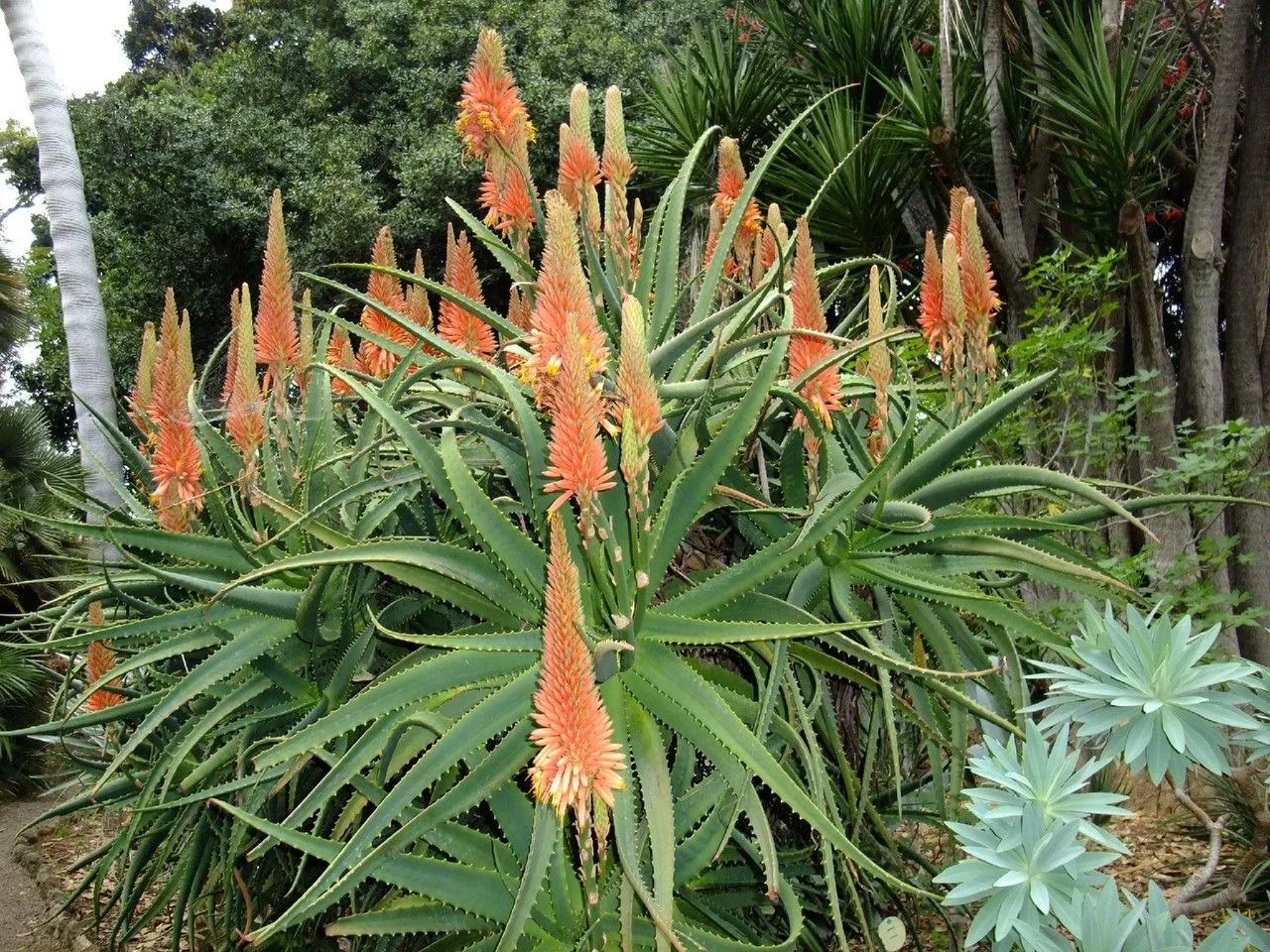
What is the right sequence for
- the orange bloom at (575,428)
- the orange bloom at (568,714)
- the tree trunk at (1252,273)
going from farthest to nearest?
1. the tree trunk at (1252,273)
2. the orange bloom at (575,428)
3. the orange bloom at (568,714)

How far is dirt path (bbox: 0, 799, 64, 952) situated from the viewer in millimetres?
5124

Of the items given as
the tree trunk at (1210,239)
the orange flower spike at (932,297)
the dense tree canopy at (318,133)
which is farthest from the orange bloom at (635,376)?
the dense tree canopy at (318,133)

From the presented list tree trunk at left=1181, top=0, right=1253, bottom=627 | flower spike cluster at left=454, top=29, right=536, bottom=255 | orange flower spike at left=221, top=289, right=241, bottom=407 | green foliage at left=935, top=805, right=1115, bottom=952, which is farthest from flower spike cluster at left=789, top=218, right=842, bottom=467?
tree trunk at left=1181, top=0, right=1253, bottom=627

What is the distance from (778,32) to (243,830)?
7.62m

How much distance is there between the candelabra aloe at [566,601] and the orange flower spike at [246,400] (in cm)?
1

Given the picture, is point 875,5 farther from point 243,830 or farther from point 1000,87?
point 243,830

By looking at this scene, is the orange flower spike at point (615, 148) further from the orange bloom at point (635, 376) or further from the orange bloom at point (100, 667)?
the orange bloom at point (100, 667)

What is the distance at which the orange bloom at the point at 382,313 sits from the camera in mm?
2604

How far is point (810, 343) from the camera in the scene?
2.00m

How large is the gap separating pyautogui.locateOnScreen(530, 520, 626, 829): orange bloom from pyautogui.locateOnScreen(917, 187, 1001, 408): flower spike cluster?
137 centimetres

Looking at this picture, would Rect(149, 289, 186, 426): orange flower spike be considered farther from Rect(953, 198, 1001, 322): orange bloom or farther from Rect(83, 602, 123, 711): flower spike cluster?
Rect(953, 198, 1001, 322): orange bloom

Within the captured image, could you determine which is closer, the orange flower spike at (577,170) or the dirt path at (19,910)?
the orange flower spike at (577,170)

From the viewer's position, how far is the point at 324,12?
1636cm

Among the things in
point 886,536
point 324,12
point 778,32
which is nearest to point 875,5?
point 778,32
